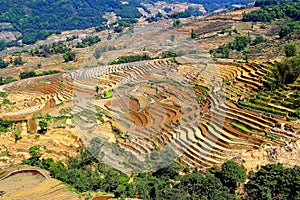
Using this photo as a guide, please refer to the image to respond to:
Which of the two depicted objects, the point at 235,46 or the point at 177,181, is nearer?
the point at 177,181

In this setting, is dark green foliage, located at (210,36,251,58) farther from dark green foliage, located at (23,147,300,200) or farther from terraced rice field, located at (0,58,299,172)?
dark green foliage, located at (23,147,300,200)

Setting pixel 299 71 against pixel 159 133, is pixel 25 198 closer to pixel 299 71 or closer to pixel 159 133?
pixel 159 133

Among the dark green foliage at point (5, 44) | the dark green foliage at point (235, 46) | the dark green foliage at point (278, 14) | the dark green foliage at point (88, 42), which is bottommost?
the dark green foliage at point (5, 44)

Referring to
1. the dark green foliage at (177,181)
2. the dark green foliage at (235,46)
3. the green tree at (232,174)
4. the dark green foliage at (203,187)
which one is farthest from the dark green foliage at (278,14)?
the dark green foliage at (203,187)

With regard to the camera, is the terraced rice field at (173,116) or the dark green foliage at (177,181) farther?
the terraced rice field at (173,116)

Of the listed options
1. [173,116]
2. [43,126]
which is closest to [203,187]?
[173,116]

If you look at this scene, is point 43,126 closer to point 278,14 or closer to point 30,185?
point 30,185

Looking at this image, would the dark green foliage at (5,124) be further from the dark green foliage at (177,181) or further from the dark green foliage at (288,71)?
the dark green foliage at (288,71)

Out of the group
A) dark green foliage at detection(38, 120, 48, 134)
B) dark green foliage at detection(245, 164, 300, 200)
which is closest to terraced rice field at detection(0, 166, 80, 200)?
dark green foliage at detection(38, 120, 48, 134)
